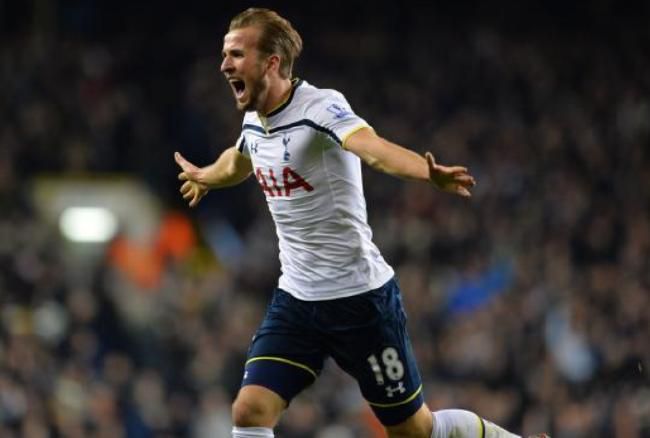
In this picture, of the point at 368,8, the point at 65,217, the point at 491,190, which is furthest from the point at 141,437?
the point at 368,8

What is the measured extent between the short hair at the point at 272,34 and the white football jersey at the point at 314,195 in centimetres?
13

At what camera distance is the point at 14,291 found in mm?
15008

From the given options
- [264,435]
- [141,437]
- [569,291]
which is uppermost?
[264,435]

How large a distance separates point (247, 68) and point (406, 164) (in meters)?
0.99

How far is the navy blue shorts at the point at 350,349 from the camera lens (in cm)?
669

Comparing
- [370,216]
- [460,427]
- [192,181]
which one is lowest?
[370,216]

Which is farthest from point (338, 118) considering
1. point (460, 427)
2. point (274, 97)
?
point (460, 427)

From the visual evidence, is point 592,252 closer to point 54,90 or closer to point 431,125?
point 431,125

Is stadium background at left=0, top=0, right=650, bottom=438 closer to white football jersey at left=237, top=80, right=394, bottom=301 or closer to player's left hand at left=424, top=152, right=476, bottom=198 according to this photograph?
white football jersey at left=237, top=80, right=394, bottom=301

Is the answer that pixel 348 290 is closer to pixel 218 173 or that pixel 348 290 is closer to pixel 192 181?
pixel 218 173

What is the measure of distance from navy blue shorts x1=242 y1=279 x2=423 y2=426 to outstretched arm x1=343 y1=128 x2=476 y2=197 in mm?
820

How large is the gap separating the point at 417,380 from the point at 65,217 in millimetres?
13249

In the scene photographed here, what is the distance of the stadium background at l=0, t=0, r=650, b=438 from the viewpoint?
42.4 ft

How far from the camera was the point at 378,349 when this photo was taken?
6699mm
